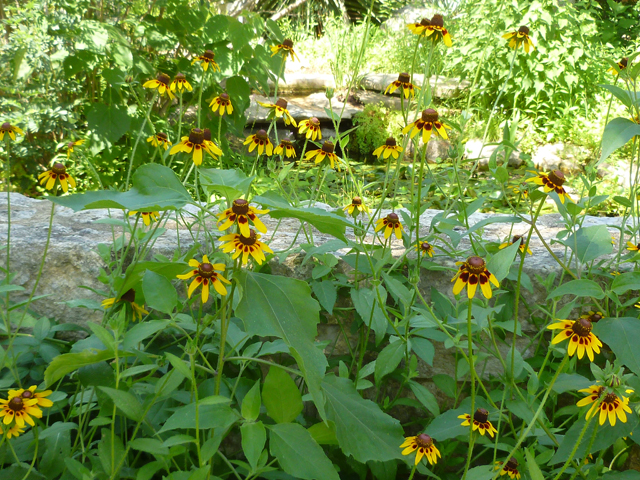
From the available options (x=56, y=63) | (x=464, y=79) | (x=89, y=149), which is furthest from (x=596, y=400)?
(x=464, y=79)

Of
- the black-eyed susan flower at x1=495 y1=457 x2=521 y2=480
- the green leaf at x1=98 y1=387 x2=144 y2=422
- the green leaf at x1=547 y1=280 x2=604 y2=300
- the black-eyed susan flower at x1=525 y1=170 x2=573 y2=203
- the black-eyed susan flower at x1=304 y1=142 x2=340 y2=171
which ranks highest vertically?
the black-eyed susan flower at x1=525 y1=170 x2=573 y2=203

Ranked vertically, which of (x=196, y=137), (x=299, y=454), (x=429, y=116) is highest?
(x=429, y=116)

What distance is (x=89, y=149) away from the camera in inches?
129

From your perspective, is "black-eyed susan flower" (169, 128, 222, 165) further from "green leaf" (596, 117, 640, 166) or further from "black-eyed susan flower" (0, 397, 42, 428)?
"green leaf" (596, 117, 640, 166)

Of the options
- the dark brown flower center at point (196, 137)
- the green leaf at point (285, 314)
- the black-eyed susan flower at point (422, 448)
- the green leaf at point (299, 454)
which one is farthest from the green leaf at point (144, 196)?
the black-eyed susan flower at point (422, 448)

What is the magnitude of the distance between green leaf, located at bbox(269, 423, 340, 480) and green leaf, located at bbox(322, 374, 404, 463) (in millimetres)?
86

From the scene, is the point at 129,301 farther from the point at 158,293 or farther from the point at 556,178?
the point at 556,178

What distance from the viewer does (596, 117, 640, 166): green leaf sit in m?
0.85

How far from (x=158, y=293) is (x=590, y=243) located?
37.7 inches

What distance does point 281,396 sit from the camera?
862mm

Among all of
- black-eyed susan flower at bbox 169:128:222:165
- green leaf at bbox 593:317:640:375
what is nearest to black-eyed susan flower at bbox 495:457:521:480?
green leaf at bbox 593:317:640:375

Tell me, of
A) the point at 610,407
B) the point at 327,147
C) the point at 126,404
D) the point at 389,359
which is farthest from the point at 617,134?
the point at 126,404

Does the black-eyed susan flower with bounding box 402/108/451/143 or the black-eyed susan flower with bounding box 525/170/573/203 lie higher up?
the black-eyed susan flower with bounding box 402/108/451/143

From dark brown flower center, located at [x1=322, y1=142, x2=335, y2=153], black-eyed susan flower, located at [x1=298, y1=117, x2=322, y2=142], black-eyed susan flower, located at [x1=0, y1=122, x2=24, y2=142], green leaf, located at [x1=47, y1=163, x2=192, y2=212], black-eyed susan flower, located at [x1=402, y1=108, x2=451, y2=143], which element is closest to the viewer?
green leaf, located at [x1=47, y1=163, x2=192, y2=212]
